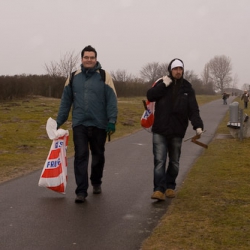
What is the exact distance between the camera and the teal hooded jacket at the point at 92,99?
6.68m

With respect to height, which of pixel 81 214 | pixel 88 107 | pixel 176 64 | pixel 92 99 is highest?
pixel 176 64

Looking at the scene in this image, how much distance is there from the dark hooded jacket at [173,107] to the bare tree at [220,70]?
13957 cm

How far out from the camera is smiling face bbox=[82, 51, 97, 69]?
668 centimetres

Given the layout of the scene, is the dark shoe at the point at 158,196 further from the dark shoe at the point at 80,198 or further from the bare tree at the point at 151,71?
the bare tree at the point at 151,71

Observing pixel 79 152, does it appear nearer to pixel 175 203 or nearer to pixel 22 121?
pixel 175 203

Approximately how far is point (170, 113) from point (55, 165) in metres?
1.81

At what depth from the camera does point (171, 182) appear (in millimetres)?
6965

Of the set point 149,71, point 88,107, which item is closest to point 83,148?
point 88,107

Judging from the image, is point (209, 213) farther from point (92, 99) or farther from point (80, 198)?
→ point (92, 99)

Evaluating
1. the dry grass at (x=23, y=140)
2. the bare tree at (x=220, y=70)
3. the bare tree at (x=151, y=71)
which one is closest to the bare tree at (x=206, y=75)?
the bare tree at (x=220, y=70)

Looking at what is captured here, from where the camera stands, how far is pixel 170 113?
21.8 feet

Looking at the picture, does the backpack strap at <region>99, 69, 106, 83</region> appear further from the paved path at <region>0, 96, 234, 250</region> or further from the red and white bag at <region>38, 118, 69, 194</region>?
the paved path at <region>0, 96, 234, 250</region>

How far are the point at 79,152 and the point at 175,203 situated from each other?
57.2 inches

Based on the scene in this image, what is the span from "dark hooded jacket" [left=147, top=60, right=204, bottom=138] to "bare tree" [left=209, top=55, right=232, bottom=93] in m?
140
